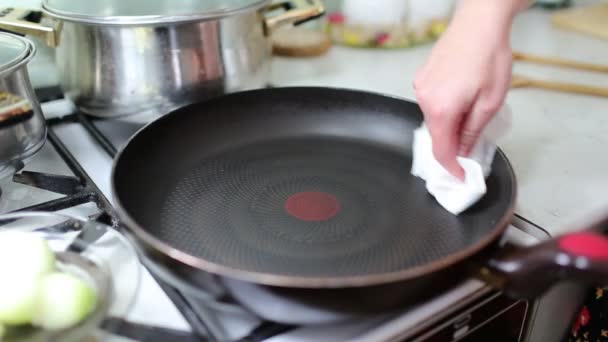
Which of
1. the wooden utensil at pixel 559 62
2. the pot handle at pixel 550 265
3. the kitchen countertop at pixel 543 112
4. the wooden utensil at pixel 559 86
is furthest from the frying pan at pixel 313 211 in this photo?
the wooden utensil at pixel 559 62

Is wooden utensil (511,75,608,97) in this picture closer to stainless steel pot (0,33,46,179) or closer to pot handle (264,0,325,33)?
pot handle (264,0,325,33)

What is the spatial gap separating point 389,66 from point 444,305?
22.6 inches

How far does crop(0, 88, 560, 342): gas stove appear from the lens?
0.41 meters

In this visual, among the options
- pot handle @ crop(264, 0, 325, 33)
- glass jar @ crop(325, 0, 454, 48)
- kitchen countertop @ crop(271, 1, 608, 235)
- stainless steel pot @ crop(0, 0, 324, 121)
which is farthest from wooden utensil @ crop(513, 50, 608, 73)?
stainless steel pot @ crop(0, 0, 324, 121)

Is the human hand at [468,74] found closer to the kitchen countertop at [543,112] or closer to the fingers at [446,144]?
the fingers at [446,144]

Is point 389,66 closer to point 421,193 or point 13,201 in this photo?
point 421,193

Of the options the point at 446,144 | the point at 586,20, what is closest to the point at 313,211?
the point at 446,144

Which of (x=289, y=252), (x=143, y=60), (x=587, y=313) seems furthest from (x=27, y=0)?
(x=587, y=313)

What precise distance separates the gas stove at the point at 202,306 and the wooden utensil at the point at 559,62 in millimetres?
496

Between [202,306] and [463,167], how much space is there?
0.87ft

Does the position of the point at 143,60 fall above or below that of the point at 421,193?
above

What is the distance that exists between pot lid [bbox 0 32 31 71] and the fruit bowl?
17cm

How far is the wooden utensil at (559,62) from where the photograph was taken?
91 cm

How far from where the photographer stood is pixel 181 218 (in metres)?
0.52
